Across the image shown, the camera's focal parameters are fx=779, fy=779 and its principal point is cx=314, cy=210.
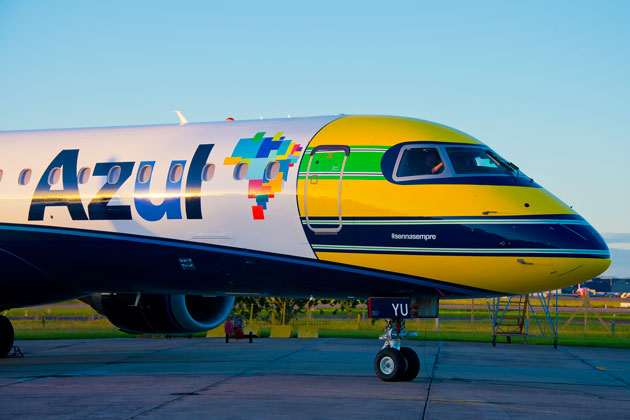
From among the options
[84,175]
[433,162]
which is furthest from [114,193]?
[433,162]

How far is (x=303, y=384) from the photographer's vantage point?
15.4m

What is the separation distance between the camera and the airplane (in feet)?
45.2

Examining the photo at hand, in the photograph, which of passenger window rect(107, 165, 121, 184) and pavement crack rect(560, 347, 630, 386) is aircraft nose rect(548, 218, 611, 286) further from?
passenger window rect(107, 165, 121, 184)

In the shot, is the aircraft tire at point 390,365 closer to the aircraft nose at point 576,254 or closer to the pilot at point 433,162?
the aircraft nose at point 576,254

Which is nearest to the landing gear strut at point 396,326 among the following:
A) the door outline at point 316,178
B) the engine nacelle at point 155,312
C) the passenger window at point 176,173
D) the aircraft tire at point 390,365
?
the aircraft tire at point 390,365

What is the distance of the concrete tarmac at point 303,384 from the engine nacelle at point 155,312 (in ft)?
3.21

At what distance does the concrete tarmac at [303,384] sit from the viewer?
12047 millimetres

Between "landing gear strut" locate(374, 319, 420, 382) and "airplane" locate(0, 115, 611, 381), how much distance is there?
1.1 inches

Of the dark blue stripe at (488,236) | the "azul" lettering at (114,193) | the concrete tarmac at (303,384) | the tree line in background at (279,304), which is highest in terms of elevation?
the "azul" lettering at (114,193)

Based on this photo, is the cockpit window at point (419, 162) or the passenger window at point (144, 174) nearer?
the cockpit window at point (419, 162)

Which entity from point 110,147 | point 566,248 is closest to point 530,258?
point 566,248

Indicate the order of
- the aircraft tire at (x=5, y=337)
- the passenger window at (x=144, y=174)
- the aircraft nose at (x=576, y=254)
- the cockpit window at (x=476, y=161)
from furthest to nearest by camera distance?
the aircraft tire at (x=5, y=337), the passenger window at (x=144, y=174), the cockpit window at (x=476, y=161), the aircraft nose at (x=576, y=254)

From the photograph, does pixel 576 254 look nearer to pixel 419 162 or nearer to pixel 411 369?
pixel 419 162

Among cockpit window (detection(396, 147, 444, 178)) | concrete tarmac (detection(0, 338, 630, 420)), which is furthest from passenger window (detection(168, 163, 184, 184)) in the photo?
cockpit window (detection(396, 147, 444, 178))
